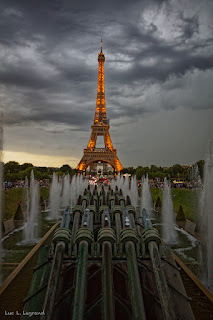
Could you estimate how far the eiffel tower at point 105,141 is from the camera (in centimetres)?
7875

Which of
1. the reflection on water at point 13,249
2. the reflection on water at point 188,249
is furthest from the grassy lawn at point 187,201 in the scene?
the reflection on water at point 13,249

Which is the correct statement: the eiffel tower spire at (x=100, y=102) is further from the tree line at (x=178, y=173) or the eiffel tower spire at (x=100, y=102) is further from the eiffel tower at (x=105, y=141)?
the tree line at (x=178, y=173)

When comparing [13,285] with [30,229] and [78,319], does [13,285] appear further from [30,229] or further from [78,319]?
[30,229]

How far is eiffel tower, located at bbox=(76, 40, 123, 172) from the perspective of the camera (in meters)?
78.8

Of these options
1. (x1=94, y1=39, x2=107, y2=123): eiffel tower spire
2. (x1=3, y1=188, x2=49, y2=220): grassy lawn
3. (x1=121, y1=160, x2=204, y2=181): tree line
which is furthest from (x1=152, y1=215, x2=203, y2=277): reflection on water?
(x1=94, y1=39, x2=107, y2=123): eiffel tower spire

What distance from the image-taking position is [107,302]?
11.3 ft

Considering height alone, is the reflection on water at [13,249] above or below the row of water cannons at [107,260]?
below

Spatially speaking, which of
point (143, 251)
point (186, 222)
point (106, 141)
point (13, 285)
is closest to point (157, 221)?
point (186, 222)

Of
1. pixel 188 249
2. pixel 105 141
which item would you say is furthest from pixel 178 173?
pixel 188 249

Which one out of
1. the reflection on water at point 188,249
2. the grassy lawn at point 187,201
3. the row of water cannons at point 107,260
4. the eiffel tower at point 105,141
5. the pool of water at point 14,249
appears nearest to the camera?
the row of water cannons at point 107,260

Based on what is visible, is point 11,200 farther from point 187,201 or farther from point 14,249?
point 187,201

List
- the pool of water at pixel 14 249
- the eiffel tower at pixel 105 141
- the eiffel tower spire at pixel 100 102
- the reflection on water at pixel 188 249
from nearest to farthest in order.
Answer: the pool of water at pixel 14 249 < the reflection on water at pixel 188 249 < the eiffel tower at pixel 105 141 < the eiffel tower spire at pixel 100 102

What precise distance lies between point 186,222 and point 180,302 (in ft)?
50.5

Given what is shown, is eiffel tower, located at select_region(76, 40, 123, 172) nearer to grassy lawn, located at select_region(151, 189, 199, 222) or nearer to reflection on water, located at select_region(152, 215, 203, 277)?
grassy lawn, located at select_region(151, 189, 199, 222)
